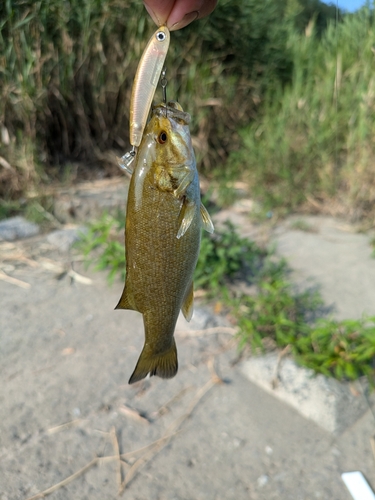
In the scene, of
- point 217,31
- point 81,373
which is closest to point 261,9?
point 217,31

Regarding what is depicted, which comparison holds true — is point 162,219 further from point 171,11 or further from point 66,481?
point 66,481

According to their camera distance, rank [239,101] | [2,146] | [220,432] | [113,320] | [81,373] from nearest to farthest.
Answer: [220,432] < [81,373] < [113,320] < [2,146] < [239,101]

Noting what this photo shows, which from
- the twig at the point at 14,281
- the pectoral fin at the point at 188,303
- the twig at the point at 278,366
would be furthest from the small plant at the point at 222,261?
the pectoral fin at the point at 188,303

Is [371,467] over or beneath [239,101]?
beneath

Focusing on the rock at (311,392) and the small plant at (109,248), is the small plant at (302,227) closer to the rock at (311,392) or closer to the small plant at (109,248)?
the small plant at (109,248)

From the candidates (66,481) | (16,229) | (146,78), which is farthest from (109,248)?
(146,78)

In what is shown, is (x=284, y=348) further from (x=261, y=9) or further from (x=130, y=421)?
(x=261, y=9)

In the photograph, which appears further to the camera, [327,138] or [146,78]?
[327,138]
